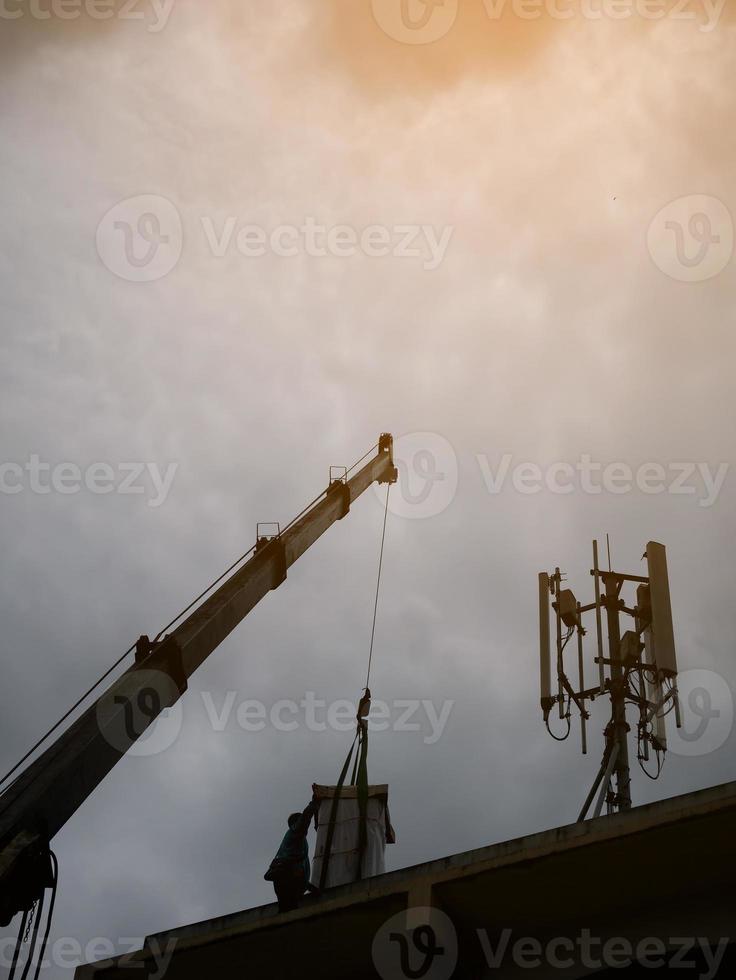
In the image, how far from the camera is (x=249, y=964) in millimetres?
11836

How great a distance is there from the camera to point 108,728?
15.8 meters

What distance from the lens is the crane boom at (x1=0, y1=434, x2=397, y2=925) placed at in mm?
13961

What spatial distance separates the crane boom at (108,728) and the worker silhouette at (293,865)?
3.71 metres

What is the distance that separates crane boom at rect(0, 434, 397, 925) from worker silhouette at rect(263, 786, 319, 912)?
3.71m

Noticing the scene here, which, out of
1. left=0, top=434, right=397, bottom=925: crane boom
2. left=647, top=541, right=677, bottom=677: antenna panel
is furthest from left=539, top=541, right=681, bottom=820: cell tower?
left=0, top=434, right=397, bottom=925: crane boom

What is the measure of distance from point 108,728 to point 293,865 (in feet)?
15.0

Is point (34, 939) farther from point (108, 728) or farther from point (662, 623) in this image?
point (662, 623)

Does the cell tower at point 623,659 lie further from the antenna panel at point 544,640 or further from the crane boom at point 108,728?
the crane boom at point 108,728

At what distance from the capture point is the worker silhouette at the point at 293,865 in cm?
1268

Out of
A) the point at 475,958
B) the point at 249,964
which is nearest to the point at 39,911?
the point at 249,964

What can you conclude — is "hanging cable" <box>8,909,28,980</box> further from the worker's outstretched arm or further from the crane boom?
the worker's outstretched arm

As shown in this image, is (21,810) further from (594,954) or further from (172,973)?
(594,954)

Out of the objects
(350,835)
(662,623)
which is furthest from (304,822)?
(662,623)

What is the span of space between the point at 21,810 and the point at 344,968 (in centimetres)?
574
